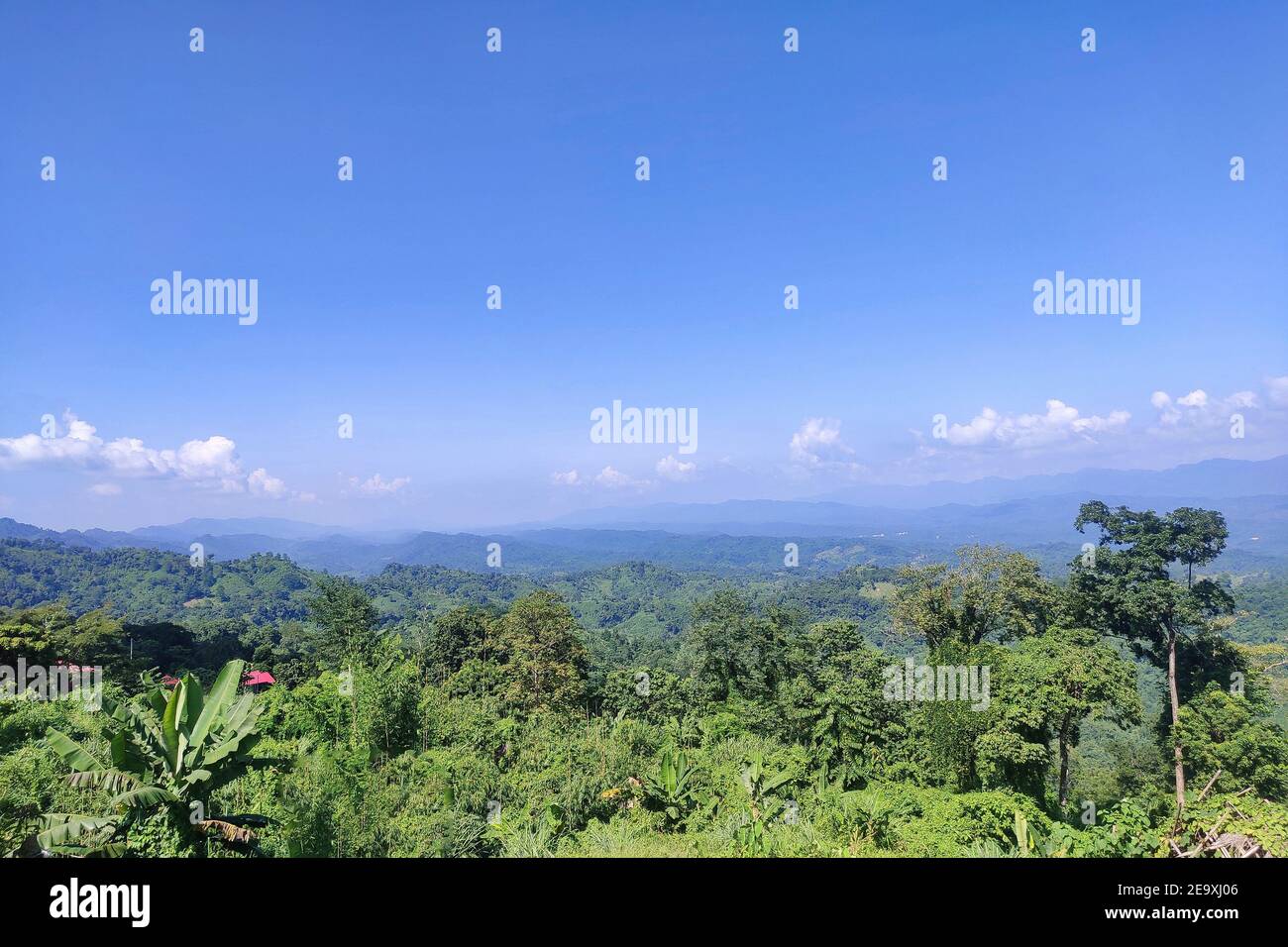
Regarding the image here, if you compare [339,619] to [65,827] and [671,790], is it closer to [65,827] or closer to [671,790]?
[671,790]

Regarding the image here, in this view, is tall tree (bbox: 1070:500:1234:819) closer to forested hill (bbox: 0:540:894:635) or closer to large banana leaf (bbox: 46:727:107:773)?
large banana leaf (bbox: 46:727:107:773)

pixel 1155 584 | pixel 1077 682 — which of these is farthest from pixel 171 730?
pixel 1155 584

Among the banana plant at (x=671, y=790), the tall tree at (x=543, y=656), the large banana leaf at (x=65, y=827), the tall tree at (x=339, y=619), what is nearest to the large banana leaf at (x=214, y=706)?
the large banana leaf at (x=65, y=827)

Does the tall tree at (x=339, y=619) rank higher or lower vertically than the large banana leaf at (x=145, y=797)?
lower

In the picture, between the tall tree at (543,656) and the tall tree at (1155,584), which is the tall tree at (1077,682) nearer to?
the tall tree at (1155,584)
